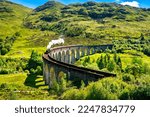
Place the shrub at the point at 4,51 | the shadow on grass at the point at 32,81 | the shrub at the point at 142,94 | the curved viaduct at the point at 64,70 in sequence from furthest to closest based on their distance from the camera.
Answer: the shrub at the point at 4,51
the shadow on grass at the point at 32,81
the curved viaduct at the point at 64,70
the shrub at the point at 142,94

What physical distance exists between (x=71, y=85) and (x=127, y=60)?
74006 mm

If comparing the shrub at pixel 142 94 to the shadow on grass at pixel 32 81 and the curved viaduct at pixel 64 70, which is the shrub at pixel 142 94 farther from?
the shadow on grass at pixel 32 81

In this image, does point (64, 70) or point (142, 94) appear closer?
point (142, 94)

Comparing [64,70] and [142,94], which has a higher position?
[142,94]

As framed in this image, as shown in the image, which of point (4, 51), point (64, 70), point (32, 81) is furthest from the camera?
point (4, 51)

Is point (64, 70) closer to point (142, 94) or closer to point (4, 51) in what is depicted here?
point (142, 94)

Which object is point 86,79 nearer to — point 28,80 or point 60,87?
point 60,87

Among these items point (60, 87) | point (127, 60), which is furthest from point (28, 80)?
point (127, 60)

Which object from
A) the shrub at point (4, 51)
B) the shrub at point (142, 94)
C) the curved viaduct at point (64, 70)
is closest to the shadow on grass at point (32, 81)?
the curved viaduct at point (64, 70)

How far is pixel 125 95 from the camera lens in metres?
45.2

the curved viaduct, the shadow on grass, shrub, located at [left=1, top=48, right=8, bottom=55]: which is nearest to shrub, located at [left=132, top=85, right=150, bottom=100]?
the curved viaduct

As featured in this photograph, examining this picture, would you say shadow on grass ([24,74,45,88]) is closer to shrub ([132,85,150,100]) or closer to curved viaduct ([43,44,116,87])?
curved viaduct ([43,44,116,87])

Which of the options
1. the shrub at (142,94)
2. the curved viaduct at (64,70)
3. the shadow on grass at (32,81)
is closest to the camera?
the shrub at (142,94)

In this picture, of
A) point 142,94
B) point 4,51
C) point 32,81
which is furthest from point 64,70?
point 4,51
